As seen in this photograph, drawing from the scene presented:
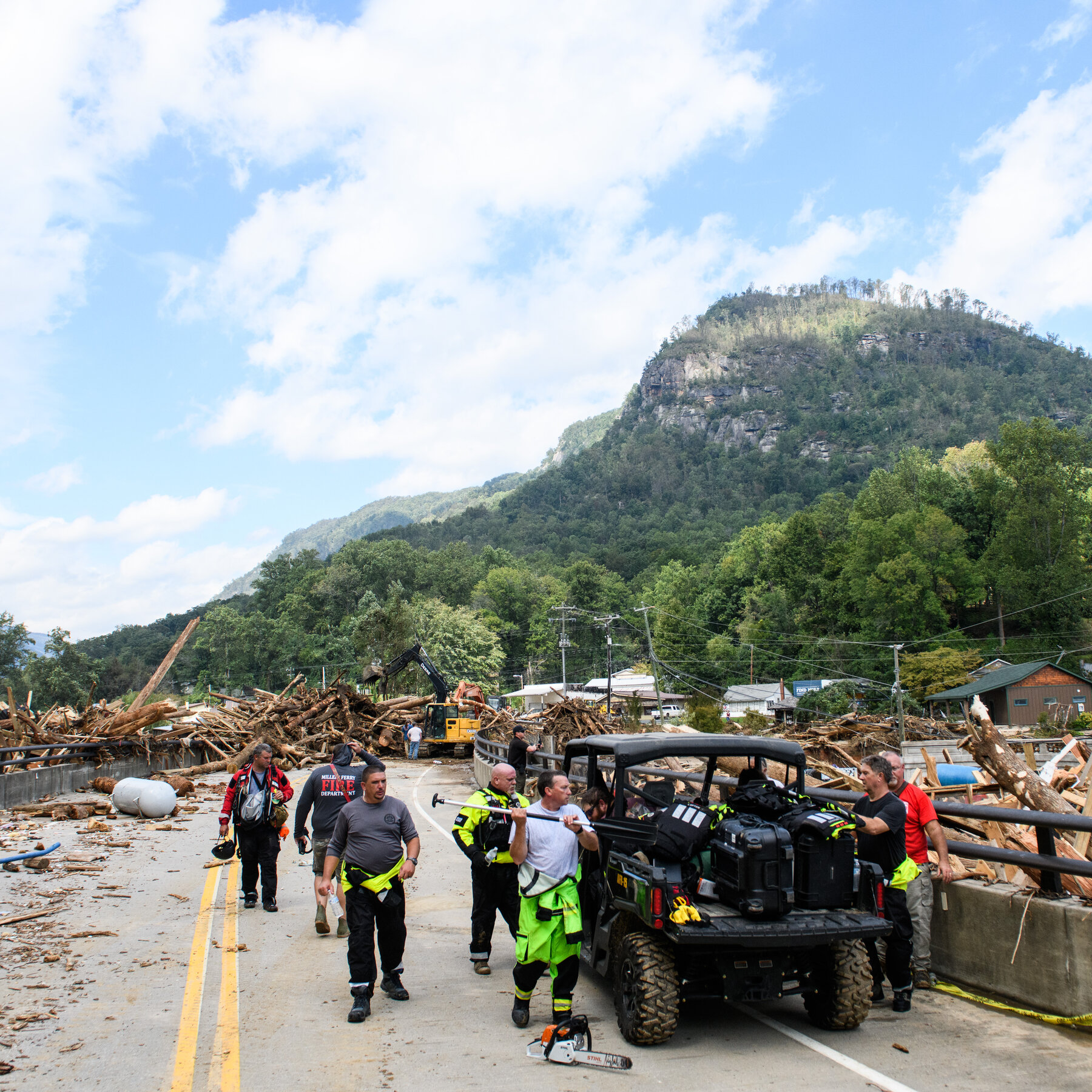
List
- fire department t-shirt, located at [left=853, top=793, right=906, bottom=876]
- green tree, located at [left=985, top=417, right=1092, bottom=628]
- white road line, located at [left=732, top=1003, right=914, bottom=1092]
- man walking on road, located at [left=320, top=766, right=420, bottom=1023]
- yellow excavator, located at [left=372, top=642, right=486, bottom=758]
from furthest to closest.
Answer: green tree, located at [left=985, top=417, right=1092, bottom=628] < yellow excavator, located at [left=372, top=642, right=486, bottom=758] < man walking on road, located at [left=320, top=766, right=420, bottom=1023] < fire department t-shirt, located at [left=853, top=793, right=906, bottom=876] < white road line, located at [left=732, top=1003, right=914, bottom=1092]

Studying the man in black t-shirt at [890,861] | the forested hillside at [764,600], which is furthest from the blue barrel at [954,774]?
the forested hillside at [764,600]

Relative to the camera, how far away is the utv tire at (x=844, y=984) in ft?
18.7

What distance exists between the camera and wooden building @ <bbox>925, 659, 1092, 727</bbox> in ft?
208

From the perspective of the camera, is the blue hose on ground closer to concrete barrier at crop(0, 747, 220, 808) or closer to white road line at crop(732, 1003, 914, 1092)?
concrete barrier at crop(0, 747, 220, 808)

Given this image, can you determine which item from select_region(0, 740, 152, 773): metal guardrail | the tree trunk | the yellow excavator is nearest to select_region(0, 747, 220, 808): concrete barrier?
select_region(0, 740, 152, 773): metal guardrail

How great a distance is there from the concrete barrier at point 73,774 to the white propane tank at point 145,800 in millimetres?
1781

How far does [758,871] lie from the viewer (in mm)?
5457

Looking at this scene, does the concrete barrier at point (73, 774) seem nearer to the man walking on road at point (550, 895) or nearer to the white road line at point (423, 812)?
the white road line at point (423, 812)

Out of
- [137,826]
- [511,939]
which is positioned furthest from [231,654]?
[511,939]

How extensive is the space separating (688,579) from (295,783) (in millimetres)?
110169

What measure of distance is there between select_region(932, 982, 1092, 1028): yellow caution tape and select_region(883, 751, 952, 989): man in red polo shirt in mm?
121

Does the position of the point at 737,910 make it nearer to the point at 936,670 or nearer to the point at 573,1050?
the point at 573,1050

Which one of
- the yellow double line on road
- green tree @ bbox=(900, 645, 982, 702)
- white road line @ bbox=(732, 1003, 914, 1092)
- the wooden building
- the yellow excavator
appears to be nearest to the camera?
white road line @ bbox=(732, 1003, 914, 1092)

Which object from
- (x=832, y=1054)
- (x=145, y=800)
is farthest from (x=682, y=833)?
(x=145, y=800)
